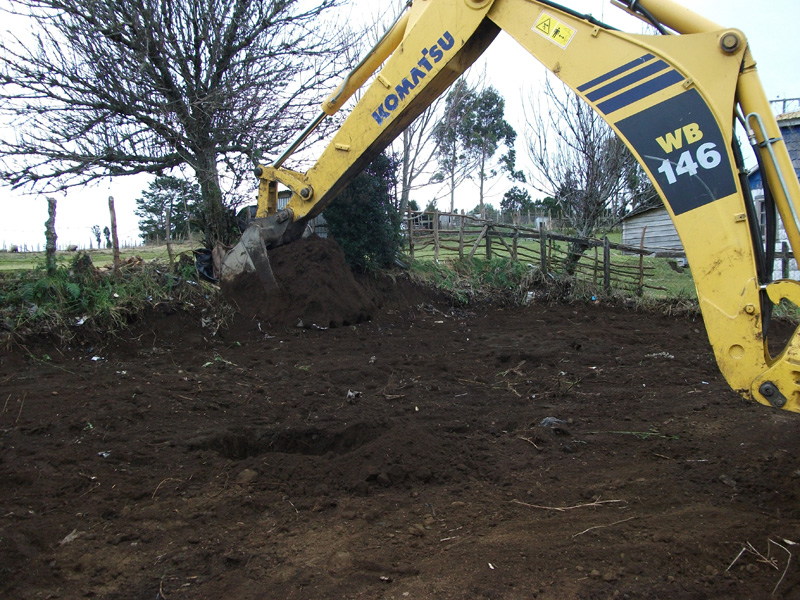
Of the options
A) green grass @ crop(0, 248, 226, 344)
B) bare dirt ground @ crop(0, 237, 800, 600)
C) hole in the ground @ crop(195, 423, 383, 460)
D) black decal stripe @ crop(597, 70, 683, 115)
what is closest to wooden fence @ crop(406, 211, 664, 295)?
green grass @ crop(0, 248, 226, 344)

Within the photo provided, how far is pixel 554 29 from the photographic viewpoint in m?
4.32

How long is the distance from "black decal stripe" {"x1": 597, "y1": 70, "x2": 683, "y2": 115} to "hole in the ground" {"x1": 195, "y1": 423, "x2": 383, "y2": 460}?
2.98 metres

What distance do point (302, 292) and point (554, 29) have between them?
5.64 m

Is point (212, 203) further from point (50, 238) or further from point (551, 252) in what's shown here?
point (551, 252)

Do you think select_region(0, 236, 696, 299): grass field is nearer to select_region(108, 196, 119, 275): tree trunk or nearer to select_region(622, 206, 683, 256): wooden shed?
select_region(108, 196, 119, 275): tree trunk

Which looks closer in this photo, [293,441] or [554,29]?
[554,29]

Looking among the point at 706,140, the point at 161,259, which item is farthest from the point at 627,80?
the point at 161,259

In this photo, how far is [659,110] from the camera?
3.64 metres

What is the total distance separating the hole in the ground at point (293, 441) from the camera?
4641 millimetres

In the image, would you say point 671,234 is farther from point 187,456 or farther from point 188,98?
point 187,456

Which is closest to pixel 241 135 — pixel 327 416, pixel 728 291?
pixel 327 416

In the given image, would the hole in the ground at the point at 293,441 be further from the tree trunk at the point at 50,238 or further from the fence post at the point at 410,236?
the fence post at the point at 410,236

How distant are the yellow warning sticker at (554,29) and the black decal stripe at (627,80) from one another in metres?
0.52

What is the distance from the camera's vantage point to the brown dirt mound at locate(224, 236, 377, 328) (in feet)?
28.8
